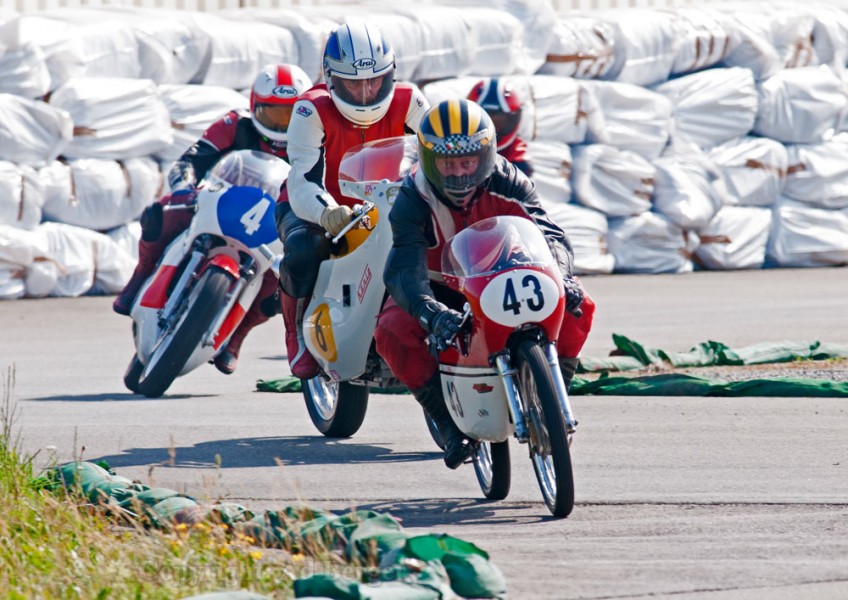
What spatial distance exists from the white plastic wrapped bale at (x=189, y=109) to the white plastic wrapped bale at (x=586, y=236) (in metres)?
Answer: 3.46

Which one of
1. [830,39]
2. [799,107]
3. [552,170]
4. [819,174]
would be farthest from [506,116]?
[830,39]

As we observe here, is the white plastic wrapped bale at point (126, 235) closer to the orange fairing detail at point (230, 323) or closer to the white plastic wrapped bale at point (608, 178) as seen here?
the white plastic wrapped bale at point (608, 178)

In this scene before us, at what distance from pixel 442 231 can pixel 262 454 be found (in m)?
1.58

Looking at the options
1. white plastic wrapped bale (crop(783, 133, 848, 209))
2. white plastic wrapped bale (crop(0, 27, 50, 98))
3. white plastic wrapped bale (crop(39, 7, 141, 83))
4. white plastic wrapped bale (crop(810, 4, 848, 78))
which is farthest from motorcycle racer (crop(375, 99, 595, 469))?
white plastic wrapped bale (crop(810, 4, 848, 78))

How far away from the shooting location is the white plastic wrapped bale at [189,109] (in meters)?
15.3

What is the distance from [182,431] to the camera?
7902 millimetres

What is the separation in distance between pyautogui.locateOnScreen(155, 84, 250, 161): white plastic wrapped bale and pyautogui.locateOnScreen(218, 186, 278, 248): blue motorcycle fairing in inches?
260

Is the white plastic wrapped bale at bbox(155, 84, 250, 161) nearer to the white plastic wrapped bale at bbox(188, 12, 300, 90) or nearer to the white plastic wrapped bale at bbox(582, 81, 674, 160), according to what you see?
the white plastic wrapped bale at bbox(188, 12, 300, 90)

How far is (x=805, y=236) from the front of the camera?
18.5 meters

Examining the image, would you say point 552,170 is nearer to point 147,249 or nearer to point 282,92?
point 147,249

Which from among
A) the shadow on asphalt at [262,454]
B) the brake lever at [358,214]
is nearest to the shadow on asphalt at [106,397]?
the shadow on asphalt at [262,454]

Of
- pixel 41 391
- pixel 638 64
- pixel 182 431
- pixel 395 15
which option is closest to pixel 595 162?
pixel 638 64

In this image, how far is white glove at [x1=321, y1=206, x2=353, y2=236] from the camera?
7141mm

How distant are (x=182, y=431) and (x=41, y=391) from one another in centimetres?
199
